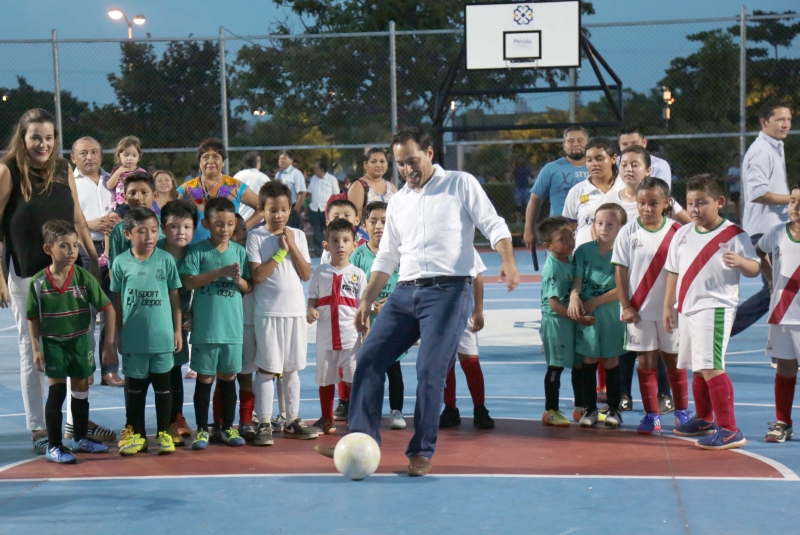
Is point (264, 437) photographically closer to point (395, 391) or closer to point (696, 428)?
point (395, 391)

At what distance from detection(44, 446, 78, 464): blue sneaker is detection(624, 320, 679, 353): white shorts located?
3570 mm

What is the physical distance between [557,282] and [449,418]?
119cm

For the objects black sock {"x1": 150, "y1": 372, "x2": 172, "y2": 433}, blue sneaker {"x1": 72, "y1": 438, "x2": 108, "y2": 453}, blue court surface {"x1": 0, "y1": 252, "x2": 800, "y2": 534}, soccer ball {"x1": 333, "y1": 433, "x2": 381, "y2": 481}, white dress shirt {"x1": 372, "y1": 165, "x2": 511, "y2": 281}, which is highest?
white dress shirt {"x1": 372, "y1": 165, "x2": 511, "y2": 281}

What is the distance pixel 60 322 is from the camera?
219 inches

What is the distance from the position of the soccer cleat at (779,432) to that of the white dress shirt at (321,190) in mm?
13071

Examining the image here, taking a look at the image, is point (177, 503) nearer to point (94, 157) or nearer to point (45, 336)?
point (45, 336)

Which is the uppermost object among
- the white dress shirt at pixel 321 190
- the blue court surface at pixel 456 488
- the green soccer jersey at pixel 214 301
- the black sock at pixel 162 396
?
the white dress shirt at pixel 321 190

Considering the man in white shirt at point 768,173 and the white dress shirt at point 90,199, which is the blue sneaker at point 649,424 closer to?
the man in white shirt at point 768,173

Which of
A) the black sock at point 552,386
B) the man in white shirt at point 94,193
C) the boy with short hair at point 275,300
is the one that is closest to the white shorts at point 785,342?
the black sock at point 552,386

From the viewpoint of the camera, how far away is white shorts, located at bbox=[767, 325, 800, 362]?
5766 mm

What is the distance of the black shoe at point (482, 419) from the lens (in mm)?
6340

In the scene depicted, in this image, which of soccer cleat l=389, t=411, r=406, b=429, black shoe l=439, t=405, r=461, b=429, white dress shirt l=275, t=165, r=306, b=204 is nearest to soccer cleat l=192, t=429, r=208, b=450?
soccer cleat l=389, t=411, r=406, b=429

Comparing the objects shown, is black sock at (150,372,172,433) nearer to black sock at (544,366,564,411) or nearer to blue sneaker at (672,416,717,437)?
black sock at (544,366,564,411)

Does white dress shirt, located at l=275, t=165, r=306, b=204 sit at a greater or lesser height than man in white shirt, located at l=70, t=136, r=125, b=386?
greater
